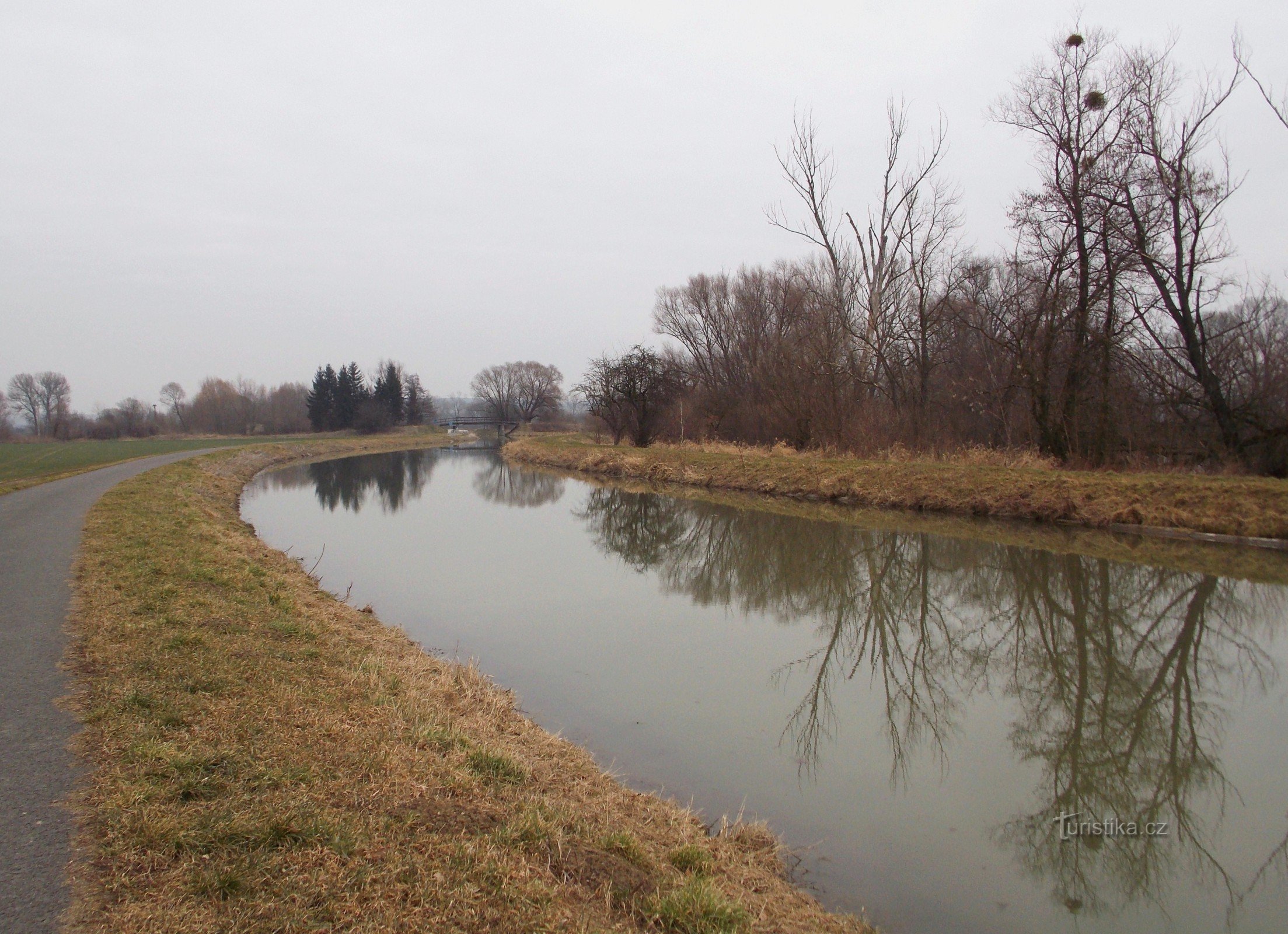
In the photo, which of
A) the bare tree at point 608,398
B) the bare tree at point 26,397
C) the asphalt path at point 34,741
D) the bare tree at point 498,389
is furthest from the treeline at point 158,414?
the asphalt path at point 34,741

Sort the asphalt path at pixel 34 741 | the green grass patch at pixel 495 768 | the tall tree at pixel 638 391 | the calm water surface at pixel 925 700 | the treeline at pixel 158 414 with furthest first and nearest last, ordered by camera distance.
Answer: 1. the treeline at pixel 158 414
2. the tall tree at pixel 638 391
3. the green grass patch at pixel 495 768
4. the calm water surface at pixel 925 700
5. the asphalt path at pixel 34 741

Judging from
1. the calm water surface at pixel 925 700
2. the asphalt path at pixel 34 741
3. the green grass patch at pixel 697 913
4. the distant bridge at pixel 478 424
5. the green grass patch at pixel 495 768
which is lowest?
the calm water surface at pixel 925 700

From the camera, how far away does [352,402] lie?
216ft

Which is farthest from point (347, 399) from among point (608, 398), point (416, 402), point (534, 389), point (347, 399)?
point (608, 398)

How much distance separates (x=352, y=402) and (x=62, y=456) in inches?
1334

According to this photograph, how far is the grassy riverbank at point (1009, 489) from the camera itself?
39.0 feet

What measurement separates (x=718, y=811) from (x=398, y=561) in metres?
8.74

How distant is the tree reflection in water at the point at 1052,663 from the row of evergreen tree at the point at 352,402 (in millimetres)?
57237

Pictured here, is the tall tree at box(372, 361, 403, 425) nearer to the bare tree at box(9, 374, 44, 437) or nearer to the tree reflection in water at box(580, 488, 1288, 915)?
the bare tree at box(9, 374, 44, 437)

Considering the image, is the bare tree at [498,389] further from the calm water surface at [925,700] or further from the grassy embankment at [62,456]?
the calm water surface at [925,700]

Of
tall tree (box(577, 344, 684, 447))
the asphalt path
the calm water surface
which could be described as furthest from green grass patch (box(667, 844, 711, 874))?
tall tree (box(577, 344, 684, 447))

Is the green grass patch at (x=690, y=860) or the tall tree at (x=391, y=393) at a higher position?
the tall tree at (x=391, y=393)

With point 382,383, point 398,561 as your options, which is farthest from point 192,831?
point 382,383

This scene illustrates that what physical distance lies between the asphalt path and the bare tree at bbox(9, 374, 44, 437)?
9088 centimetres
